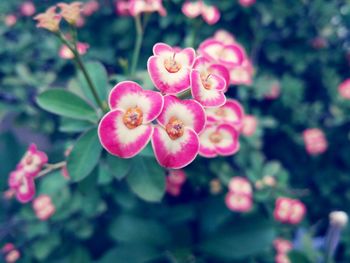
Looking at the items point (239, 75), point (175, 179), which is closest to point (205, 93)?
point (239, 75)

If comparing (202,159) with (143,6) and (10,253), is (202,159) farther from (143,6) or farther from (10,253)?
(10,253)

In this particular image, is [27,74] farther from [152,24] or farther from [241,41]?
[241,41]

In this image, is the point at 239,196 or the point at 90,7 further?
the point at 90,7

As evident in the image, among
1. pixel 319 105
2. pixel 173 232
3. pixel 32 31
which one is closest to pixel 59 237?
pixel 173 232

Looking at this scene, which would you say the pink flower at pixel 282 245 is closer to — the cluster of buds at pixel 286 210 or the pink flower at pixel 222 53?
the cluster of buds at pixel 286 210

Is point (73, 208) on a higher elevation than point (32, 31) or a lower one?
lower

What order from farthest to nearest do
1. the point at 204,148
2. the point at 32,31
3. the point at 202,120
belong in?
1. the point at 32,31
2. the point at 204,148
3. the point at 202,120
